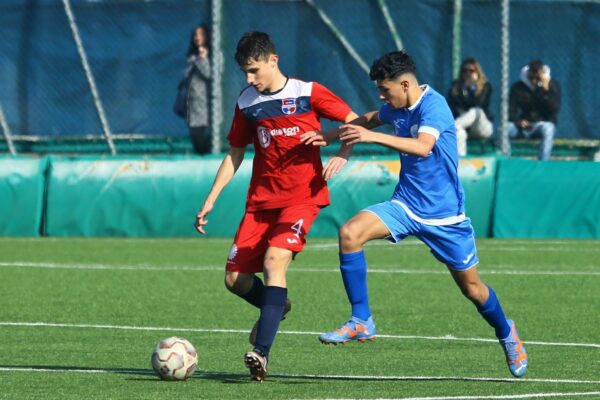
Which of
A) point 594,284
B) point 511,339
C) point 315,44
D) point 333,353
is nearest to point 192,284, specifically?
point 594,284

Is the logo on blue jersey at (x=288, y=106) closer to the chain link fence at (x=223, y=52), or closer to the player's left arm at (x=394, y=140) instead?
the player's left arm at (x=394, y=140)

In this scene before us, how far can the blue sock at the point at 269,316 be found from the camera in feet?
27.3

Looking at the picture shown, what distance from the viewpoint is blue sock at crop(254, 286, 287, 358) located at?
8312 millimetres

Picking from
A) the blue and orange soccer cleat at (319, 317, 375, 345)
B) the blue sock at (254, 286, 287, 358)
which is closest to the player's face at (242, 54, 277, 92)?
the blue sock at (254, 286, 287, 358)

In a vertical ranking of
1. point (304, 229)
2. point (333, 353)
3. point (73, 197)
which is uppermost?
point (304, 229)

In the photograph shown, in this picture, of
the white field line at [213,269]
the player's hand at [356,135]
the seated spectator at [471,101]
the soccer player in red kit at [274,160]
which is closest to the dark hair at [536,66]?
the seated spectator at [471,101]

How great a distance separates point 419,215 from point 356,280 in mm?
515

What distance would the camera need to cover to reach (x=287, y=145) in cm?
910

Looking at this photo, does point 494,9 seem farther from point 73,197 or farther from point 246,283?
point 246,283

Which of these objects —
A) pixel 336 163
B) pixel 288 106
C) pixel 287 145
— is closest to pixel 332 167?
pixel 336 163

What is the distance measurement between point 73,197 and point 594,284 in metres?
7.48

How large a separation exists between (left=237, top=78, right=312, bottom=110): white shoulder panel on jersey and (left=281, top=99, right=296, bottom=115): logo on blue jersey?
0.03 m

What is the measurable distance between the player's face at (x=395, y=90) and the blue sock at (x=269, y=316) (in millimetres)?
1251

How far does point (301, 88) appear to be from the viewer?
9.19 metres
